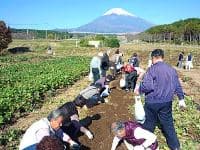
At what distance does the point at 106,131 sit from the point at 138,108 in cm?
140

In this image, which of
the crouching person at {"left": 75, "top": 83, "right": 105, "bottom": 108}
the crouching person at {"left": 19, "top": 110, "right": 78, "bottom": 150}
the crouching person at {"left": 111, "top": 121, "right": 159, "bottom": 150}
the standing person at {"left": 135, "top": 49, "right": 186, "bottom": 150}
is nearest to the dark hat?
the crouching person at {"left": 75, "top": 83, "right": 105, "bottom": 108}

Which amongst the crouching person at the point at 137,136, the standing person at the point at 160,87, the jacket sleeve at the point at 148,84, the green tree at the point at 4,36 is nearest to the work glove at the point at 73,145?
the crouching person at the point at 137,136

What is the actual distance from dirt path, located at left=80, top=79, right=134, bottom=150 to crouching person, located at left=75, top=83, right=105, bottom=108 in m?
0.20

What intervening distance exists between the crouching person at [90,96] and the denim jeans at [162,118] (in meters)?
3.05

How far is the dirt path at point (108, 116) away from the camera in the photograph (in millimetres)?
9734

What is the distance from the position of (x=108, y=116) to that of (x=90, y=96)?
899 millimetres

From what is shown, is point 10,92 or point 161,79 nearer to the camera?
point 161,79

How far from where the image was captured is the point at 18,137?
1024 cm

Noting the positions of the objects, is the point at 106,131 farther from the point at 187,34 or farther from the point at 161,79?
the point at 187,34

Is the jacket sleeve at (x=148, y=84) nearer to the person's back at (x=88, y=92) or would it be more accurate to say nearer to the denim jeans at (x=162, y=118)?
the denim jeans at (x=162, y=118)

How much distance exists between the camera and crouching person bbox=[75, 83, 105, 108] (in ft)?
39.5

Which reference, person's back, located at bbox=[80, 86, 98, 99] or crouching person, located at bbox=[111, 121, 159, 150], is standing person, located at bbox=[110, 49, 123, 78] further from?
crouching person, located at bbox=[111, 121, 159, 150]

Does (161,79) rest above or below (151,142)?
above

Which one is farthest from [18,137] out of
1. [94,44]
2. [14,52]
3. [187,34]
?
[187,34]
